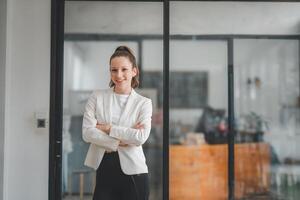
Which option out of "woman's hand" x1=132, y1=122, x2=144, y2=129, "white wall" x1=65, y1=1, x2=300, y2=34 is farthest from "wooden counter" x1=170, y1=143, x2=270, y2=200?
"woman's hand" x1=132, y1=122, x2=144, y2=129

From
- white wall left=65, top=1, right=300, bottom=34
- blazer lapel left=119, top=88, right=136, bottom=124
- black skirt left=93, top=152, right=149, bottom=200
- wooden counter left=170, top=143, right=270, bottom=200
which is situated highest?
white wall left=65, top=1, right=300, bottom=34

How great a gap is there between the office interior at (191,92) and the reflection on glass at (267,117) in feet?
0.05

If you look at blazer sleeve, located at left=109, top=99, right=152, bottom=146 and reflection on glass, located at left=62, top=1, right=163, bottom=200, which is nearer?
blazer sleeve, located at left=109, top=99, right=152, bottom=146

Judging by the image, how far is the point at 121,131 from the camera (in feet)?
6.54

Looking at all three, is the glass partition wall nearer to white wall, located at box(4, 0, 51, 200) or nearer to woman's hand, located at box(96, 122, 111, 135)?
white wall, located at box(4, 0, 51, 200)

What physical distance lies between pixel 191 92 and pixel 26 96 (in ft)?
9.91

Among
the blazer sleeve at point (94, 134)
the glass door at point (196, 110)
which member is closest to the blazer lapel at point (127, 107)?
the blazer sleeve at point (94, 134)

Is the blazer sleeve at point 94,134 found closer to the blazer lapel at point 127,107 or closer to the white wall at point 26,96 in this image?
the blazer lapel at point 127,107

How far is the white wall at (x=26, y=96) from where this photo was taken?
2705mm

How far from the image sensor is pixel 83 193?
310 cm

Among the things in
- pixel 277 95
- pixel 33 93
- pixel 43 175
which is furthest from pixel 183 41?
pixel 43 175

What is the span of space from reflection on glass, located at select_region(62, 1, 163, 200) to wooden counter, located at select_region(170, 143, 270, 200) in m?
0.33

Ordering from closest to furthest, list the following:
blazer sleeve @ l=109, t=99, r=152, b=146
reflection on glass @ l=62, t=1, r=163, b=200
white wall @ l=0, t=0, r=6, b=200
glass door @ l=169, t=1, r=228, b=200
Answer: blazer sleeve @ l=109, t=99, r=152, b=146 < white wall @ l=0, t=0, r=6, b=200 < reflection on glass @ l=62, t=1, r=163, b=200 < glass door @ l=169, t=1, r=228, b=200

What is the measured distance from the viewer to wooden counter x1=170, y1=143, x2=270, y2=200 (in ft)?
13.0
